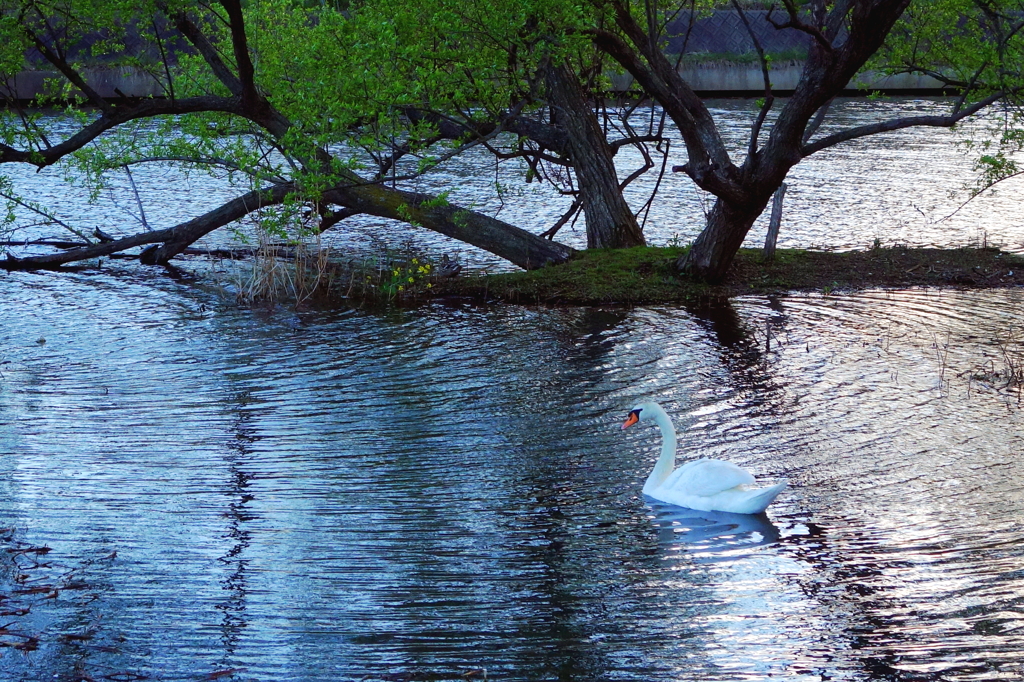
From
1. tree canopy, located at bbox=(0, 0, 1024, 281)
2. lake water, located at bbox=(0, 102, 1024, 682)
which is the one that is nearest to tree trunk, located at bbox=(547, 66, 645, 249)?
tree canopy, located at bbox=(0, 0, 1024, 281)

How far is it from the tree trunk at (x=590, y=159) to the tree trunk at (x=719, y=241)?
1863 millimetres

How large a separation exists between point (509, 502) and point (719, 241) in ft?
27.1

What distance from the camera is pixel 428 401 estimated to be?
38.0ft

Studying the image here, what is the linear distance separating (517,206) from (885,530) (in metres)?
16.9

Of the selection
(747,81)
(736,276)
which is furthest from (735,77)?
(736,276)

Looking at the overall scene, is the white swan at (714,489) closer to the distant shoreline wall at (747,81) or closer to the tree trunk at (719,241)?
the tree trunk at (719,241)

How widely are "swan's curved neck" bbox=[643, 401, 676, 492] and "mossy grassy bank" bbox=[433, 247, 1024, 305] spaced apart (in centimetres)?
686

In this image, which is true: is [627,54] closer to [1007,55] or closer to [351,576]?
[1007,55]

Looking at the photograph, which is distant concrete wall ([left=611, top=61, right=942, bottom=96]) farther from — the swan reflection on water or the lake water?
the swan reflection on water

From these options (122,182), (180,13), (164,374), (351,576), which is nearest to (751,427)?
(351,576)

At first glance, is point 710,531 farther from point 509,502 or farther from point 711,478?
point 509,502

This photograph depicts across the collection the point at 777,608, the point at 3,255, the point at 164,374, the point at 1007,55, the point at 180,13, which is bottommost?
the point at 777,608

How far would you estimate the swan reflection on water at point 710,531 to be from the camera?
789 cm

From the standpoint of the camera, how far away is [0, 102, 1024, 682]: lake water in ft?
21.1
